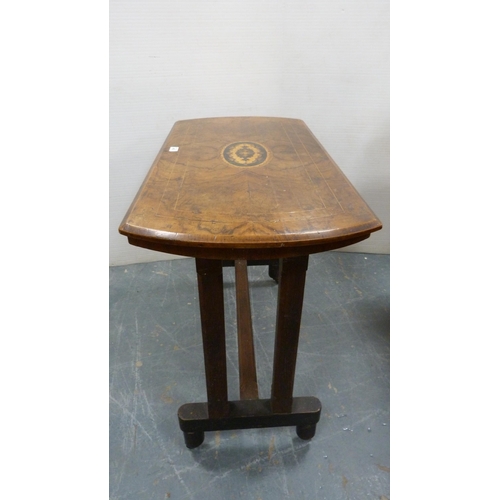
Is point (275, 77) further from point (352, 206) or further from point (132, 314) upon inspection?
point (132, 314)

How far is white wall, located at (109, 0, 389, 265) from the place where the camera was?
1.62m

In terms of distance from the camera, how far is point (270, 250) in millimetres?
788

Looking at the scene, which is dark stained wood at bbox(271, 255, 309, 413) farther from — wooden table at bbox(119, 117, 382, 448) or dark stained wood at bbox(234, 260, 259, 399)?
dark stained wood at bbox(234, 260, 259, 399)

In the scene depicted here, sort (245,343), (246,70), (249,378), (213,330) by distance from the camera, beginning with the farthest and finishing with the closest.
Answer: (246,70) → (245,343) → (249,378) → (213,330)

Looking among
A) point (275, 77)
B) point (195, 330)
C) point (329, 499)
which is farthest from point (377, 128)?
point (329, 499)

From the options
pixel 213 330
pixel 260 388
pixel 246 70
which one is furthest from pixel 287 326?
pixel 246 70

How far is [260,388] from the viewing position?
1400 millimetres

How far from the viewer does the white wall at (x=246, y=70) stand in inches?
63.8

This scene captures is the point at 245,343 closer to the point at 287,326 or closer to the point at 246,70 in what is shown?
the point at 287,326

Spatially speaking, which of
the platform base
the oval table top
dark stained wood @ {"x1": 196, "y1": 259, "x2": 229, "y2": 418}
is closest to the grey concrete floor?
the platform base

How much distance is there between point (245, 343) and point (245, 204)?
67 cm

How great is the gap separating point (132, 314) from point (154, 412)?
537 millimetres

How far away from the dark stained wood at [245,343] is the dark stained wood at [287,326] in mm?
115

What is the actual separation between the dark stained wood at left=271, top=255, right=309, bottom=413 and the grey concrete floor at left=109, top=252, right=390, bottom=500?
7.8 inches
